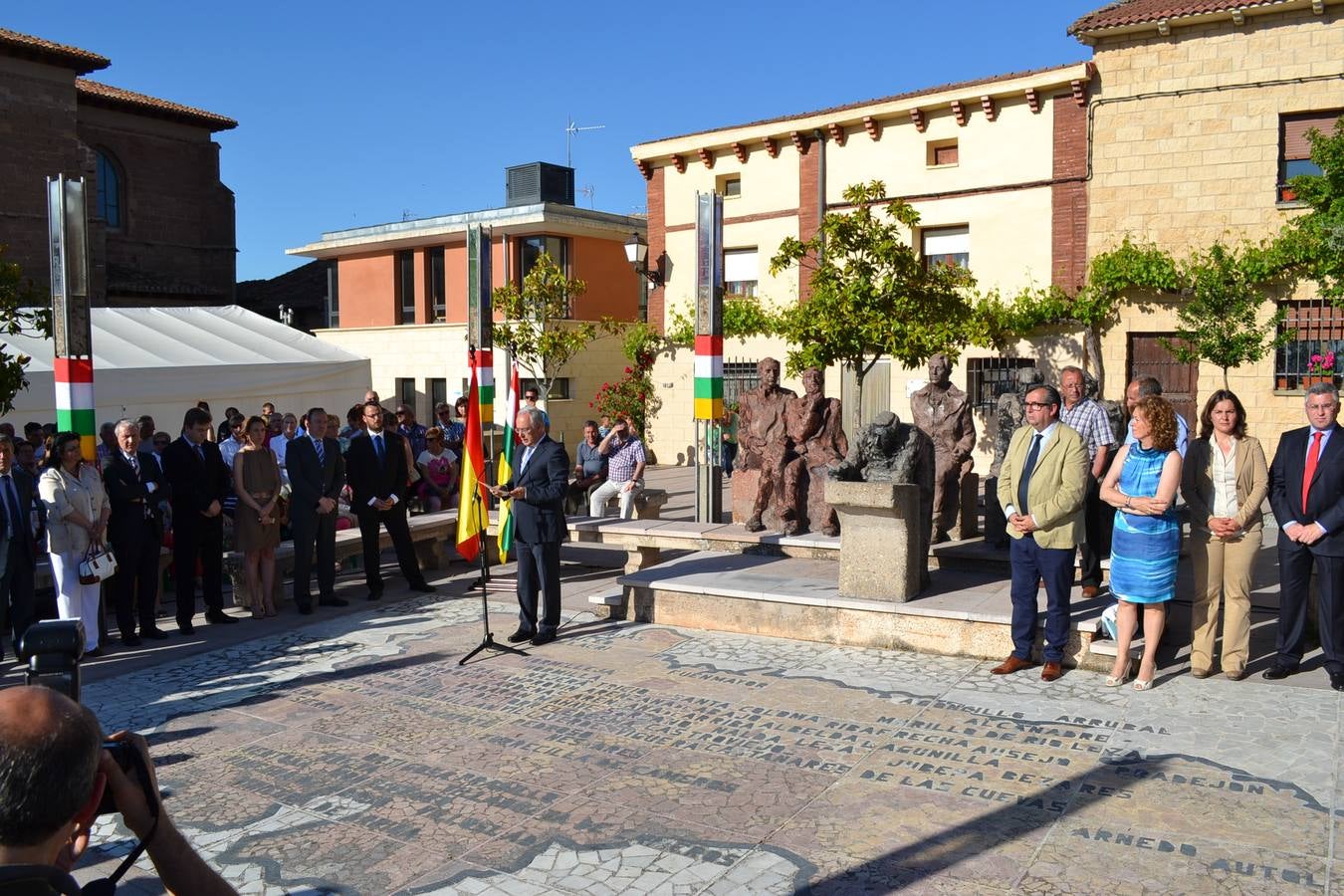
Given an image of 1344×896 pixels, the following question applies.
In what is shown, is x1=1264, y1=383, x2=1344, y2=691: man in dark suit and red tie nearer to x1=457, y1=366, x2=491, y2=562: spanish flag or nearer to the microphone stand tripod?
the microphone stand tripod

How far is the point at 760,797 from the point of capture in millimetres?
5453

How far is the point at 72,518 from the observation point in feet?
26.7

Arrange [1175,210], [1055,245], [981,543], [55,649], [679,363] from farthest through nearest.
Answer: [679,363] → [1055,245] → [1175,210] → [981,543] → [55,649]

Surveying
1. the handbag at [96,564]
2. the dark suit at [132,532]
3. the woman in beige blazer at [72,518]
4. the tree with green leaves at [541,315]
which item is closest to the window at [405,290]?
the tree with green leaves at [541,315]

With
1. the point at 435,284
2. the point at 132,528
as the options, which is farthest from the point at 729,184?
the point at 132,528

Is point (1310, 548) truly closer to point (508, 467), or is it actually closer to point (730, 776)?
point (730, 776)

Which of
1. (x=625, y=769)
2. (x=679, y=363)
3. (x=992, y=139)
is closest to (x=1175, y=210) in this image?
(x=992, y=139)

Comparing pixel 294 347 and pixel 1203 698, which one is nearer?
pixel 1203 698

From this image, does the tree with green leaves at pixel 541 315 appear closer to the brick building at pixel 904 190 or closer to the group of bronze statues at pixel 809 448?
the brick building at pixel 904 190

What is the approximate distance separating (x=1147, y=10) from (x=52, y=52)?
2585 centimetres

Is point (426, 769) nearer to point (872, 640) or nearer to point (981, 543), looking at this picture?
point (872, 640)

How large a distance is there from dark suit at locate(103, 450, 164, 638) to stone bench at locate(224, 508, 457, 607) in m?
0.99

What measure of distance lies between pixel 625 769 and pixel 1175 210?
17.2 metres

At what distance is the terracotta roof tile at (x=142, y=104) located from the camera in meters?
33.1
